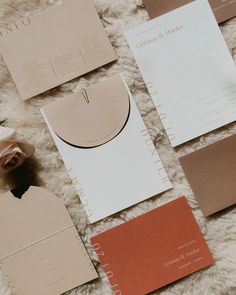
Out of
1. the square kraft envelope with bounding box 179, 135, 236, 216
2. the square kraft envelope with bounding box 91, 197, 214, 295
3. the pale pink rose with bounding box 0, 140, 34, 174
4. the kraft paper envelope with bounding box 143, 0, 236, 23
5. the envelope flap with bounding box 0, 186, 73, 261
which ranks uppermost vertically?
the kraft paper envelope with bounding box 143, 0, 236, 23

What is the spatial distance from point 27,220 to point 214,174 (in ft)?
0.96

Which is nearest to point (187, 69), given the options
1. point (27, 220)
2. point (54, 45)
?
point (54, 45)

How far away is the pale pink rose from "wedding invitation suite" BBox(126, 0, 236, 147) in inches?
8.3

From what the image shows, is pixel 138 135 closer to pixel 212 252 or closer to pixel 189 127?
pixel 189 127

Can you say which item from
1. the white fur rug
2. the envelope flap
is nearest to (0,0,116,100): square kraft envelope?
the white fur rug

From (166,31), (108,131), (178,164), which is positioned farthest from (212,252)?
(166,31)

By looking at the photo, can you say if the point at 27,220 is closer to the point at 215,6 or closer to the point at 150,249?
the point at 150,249

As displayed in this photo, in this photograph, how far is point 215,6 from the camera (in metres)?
0.63

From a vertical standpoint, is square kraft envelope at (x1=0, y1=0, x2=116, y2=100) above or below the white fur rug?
above

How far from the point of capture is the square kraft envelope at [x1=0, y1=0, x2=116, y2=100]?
63cm

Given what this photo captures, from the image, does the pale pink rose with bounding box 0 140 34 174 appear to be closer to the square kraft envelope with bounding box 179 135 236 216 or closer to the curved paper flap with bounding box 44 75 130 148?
the curved paper flap with bounding box 44 75 130 148

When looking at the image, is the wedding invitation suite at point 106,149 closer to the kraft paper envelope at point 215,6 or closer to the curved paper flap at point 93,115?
the curved paper flap at point 93,115

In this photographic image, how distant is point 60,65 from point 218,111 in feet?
0.83

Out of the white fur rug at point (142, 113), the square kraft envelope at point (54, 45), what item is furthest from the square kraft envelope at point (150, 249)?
the square kraft envelope at point (54, 45)
